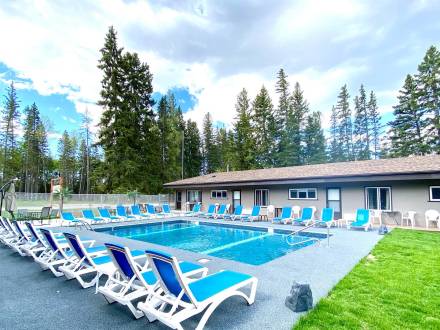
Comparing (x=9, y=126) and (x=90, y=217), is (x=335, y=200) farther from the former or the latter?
(x=9, y=126)

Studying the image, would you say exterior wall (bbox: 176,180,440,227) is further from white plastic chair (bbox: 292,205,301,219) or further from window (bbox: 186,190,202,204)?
window (bbox: 186,190,202,204)

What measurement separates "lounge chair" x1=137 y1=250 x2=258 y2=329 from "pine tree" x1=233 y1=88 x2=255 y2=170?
29.6 metres

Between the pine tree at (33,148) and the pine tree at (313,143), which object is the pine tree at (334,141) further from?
the pine tree at (33,148)

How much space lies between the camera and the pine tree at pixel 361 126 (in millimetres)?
35406

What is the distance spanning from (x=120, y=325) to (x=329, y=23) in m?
14.6

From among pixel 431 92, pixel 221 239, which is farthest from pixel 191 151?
pixel 431 92

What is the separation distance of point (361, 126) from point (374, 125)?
161 centimetres

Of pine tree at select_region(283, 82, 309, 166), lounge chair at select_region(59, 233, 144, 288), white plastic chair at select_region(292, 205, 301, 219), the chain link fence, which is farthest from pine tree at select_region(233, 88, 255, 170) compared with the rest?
lounge chair at select_region(59, 233, 144, 288)

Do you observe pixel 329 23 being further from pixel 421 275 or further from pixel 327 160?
pixel 327 160

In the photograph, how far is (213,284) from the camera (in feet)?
11.8

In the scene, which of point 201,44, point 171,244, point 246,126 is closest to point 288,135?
point 246,126

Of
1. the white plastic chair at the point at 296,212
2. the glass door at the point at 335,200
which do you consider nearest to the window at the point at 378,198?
the glass door at the point at 335,200

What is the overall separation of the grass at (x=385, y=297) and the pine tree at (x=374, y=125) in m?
33.5

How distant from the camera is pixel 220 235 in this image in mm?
12031
